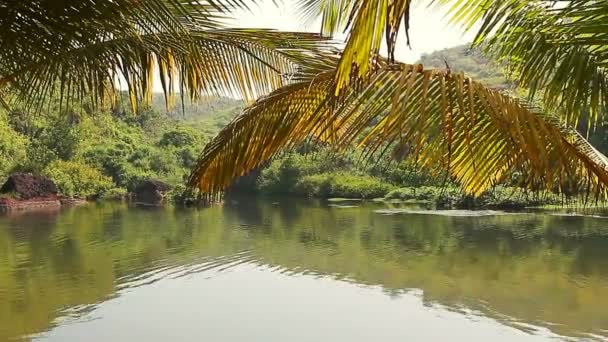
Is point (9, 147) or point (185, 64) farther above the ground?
point (9, 147)

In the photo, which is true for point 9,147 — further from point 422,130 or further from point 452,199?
point 422,130

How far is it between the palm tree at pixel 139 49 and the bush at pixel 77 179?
25742 millimetres

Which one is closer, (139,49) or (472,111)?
(472,111)

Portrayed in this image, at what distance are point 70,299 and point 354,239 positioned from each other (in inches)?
269

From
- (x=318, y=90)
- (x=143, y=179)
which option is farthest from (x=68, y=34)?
(x=143, y=179)

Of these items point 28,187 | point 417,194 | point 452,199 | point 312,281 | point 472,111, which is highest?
point 472,111

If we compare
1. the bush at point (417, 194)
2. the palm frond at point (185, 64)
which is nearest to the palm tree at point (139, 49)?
the palm frond at point (185, 64)

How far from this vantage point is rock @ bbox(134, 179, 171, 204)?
90.4ft

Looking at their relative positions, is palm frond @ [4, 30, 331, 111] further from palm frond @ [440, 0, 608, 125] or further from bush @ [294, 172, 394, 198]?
bush @ [294, 172, 394, 198]

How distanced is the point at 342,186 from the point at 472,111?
27.3 m

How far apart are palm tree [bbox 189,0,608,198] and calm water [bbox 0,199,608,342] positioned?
18.2ft

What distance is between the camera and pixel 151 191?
28.0 metres

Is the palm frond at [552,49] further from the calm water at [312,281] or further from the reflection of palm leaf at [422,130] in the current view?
the calm water at [312,281]

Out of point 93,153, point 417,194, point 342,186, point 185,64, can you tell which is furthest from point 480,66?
point 185,64
